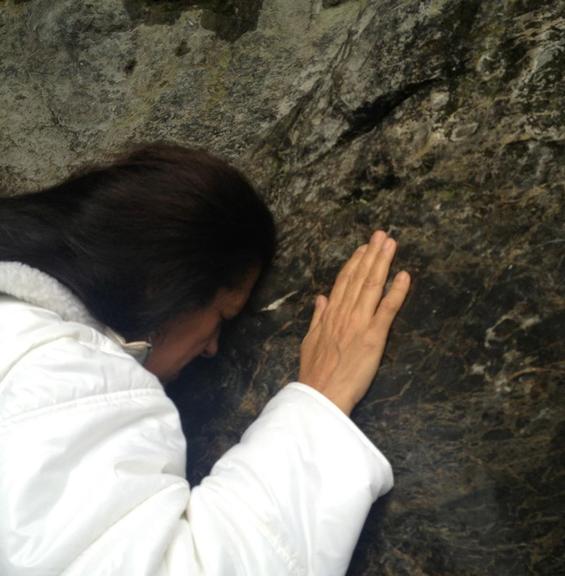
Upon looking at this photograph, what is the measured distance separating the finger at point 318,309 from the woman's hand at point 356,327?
21 millimetres

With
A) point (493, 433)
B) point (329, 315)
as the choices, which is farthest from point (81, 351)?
point (493, 433)

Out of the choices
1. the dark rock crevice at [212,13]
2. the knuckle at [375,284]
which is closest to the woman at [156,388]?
the knuckle at [375,284]

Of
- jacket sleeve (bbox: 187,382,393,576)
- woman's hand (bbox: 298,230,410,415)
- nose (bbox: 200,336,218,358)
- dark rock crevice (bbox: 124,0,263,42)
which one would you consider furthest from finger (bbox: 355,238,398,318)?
dark rock crevice (bbox: 124,0,263,42)

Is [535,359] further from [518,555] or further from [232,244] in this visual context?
[232,244]

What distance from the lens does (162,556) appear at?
0.97 metres

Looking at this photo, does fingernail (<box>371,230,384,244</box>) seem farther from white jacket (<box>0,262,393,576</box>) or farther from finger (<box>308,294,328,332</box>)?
white jacket (<box>0,262,393,576</box>)

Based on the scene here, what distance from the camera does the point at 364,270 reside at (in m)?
1.29

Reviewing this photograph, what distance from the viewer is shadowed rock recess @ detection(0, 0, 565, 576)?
1131 millimetres

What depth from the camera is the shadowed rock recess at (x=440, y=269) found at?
1131mm

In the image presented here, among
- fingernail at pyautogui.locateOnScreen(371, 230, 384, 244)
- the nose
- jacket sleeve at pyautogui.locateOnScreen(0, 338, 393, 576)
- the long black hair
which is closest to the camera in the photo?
jacket sleeve at pyautogui.locateOnScreen(0, 338, 393, 576)

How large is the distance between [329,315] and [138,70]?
109cm

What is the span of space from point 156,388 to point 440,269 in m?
0.58

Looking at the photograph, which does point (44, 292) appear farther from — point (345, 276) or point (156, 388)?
point (345, 276)

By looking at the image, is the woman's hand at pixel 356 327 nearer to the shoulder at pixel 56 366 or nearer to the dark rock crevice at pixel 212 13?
the shoulder at pixel 56 366
